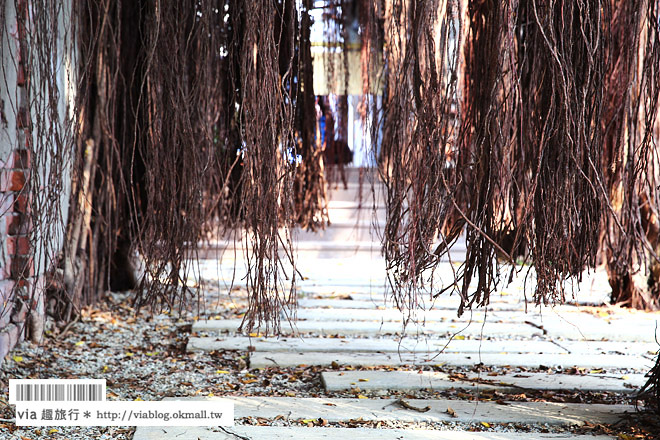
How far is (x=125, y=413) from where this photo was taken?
168 cm

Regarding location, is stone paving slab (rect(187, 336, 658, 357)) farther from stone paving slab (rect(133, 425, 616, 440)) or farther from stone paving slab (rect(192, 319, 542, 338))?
stone paving slab (rect(133, 425, 616, 440))

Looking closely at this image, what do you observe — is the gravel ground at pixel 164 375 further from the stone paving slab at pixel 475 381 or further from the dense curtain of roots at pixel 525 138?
the dense curtain of roots at pixel 525 138

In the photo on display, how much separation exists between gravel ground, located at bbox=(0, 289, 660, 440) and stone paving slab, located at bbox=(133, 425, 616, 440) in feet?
0.19

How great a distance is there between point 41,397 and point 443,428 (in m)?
1.04

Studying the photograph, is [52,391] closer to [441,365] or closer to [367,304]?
[441,365]

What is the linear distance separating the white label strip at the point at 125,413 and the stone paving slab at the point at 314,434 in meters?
0.05

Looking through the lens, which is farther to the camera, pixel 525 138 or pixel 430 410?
pixel 430 410

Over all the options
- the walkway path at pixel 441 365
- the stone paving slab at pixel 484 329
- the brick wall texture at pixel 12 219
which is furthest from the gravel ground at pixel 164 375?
the stone paving slab at pixel 484 329

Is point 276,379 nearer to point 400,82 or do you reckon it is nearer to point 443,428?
point 443,428

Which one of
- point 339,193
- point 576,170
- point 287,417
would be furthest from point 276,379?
point 339,193

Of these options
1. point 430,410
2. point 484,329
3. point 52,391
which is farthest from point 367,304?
point 52,391

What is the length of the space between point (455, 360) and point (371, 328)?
576 millimetres

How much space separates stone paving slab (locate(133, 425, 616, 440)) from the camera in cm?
155

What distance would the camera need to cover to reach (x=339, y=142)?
278cm
